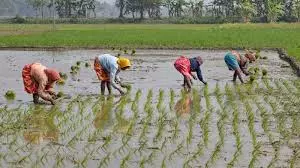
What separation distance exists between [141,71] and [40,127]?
9.05m

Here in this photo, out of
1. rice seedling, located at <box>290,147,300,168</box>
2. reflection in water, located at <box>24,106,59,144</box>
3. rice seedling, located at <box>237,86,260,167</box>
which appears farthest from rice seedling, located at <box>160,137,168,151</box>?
rice seedling, located at <box>290,147,300,168</box>

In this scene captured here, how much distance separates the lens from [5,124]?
8.36m

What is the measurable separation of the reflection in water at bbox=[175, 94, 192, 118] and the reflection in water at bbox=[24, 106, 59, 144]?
79.5 inches

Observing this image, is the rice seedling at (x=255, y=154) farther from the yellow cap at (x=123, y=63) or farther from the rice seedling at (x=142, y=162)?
the yellow cap at (x=123, y=63)

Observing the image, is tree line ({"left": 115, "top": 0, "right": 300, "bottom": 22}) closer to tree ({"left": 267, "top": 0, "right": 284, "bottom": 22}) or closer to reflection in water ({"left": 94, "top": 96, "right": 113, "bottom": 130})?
tree ({"left": 267, "top": 0, "right": 284, "bottom": 22})

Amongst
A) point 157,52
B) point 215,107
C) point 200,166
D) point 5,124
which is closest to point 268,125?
point 215,107

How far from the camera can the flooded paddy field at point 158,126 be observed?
6355 millimetres

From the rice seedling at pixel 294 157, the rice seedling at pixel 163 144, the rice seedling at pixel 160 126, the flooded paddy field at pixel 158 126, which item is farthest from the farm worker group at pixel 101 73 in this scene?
the rice seedling at pixel 294 157

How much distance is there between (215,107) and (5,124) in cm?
359

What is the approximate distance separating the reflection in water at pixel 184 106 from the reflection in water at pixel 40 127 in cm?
202

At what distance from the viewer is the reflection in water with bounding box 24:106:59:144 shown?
7429mm

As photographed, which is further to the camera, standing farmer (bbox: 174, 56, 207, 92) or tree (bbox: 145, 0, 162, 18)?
tree (bbox: 145, 0, 162, 18)

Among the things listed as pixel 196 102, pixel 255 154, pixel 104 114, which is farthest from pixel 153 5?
pixel 255 154

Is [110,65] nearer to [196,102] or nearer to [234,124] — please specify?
[196,102]
